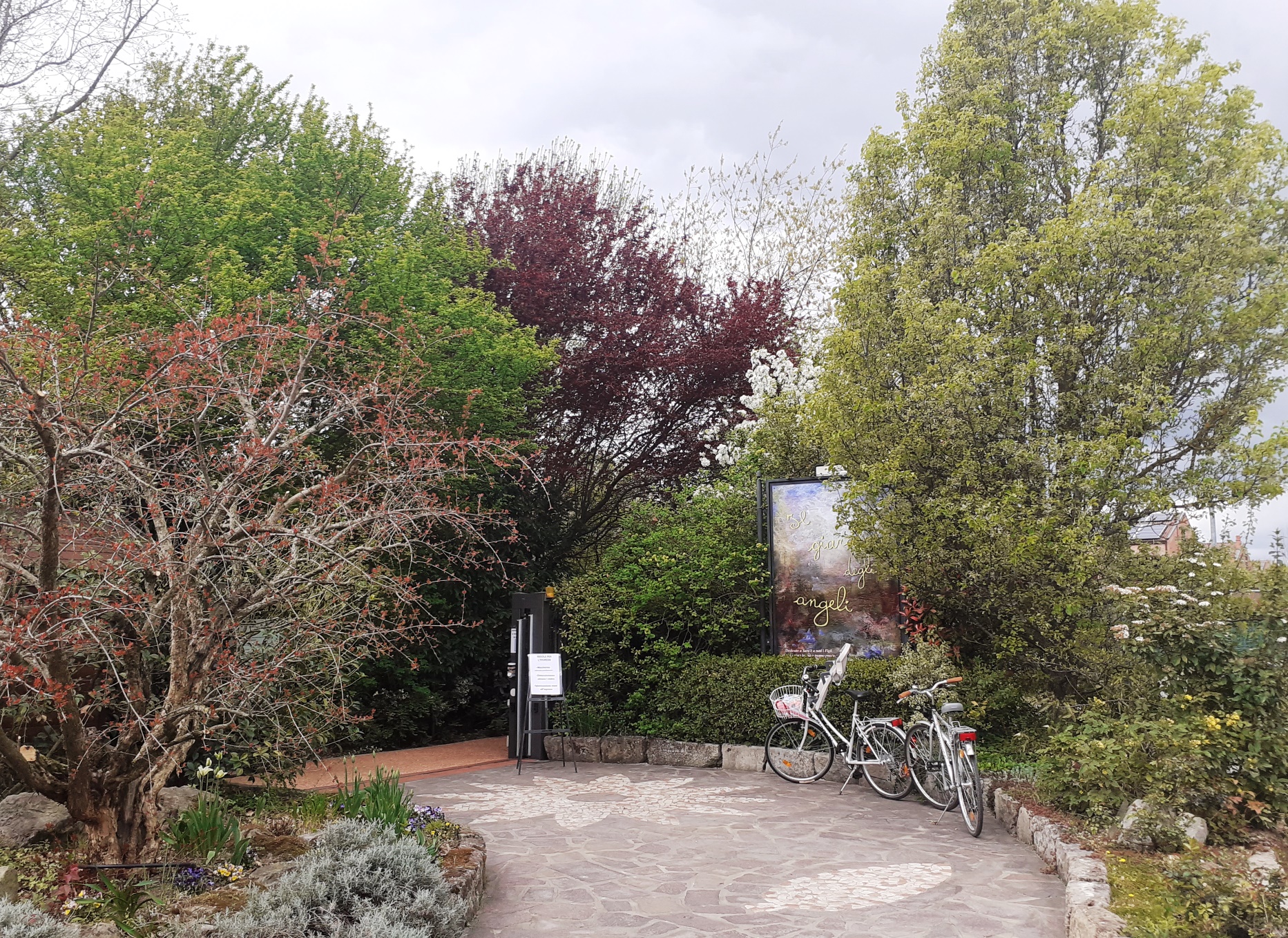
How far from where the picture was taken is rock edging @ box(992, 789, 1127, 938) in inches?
175

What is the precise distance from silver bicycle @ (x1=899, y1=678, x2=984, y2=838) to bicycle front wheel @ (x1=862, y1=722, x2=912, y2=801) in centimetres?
18

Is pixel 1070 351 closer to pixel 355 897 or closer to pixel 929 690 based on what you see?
pixel 929 690

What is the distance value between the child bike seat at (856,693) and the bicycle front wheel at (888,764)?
384mm

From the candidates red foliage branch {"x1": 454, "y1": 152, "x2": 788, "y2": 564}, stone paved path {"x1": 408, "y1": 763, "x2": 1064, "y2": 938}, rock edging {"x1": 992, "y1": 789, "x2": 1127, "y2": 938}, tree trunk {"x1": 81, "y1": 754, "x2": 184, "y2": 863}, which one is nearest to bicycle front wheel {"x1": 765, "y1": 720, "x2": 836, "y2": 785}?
stone paved path {"x1": 408, "y1": 763, "x2": 1064, "y2": 938}

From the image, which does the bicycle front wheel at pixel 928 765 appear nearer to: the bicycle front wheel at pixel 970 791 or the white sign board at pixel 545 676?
the bicycle front wheel at pixel 970 791

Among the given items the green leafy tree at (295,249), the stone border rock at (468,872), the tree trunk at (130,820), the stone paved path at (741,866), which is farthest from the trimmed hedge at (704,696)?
the tree trunk at (130,820)

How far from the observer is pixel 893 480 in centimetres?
907

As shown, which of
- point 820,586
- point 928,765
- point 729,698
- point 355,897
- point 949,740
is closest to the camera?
point 355,897

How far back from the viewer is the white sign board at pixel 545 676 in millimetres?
10656

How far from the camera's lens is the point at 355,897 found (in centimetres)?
436

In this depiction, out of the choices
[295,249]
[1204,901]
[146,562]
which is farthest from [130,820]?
[295,249]

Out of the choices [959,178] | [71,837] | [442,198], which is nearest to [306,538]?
[71,837]

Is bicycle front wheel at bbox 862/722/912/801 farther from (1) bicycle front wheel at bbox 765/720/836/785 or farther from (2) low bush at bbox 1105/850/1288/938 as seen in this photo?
(2) low bush at bbox 1105/850/1288/938

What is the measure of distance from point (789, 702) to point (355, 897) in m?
6.63
